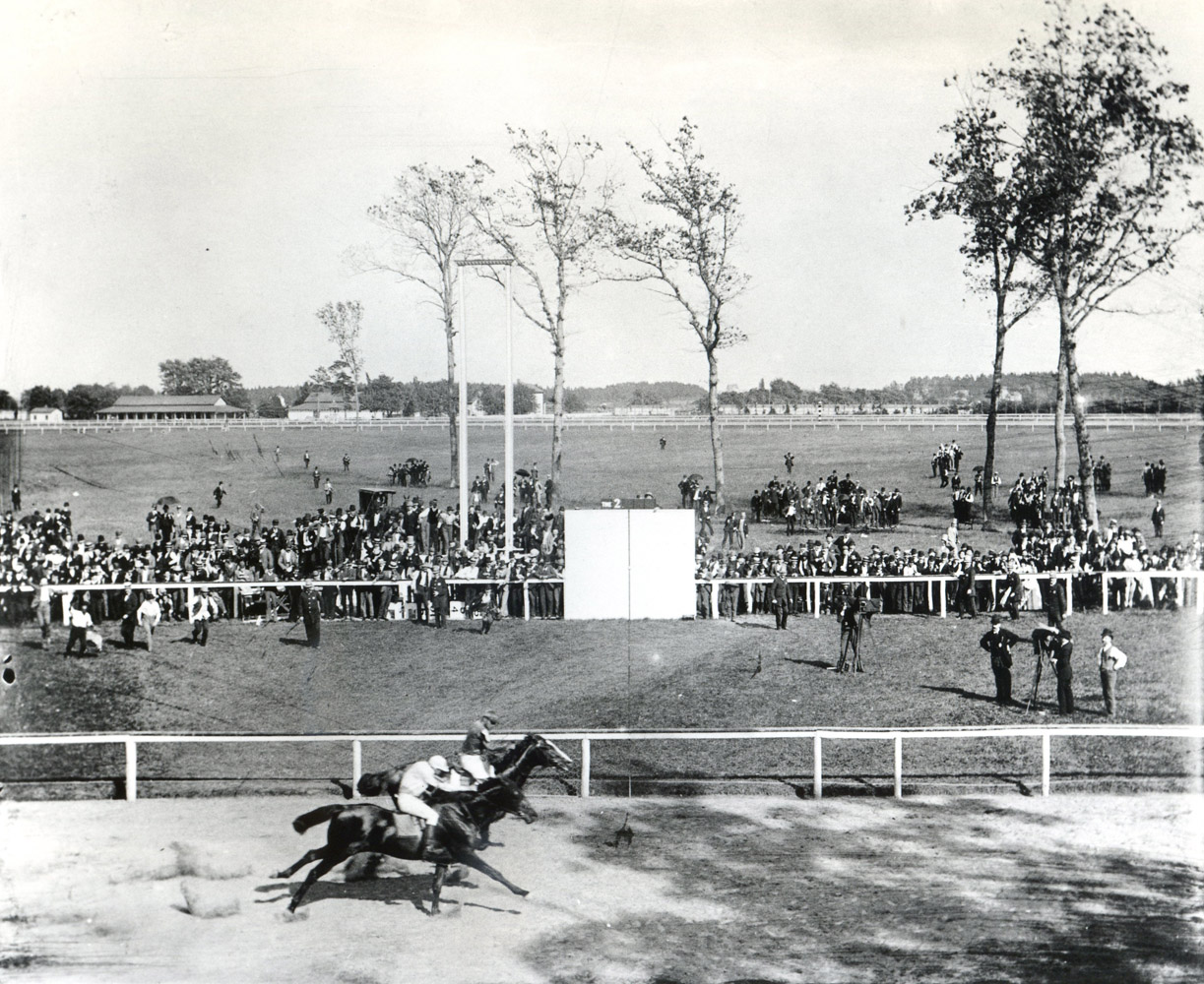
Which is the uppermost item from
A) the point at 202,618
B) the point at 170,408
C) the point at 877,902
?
the point at 170,408

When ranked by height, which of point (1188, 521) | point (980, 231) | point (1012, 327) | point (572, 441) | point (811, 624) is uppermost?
point (980, 231)

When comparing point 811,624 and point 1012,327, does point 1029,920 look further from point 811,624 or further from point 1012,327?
point 1012,327

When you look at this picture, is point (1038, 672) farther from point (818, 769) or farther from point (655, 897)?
point (655, 897)

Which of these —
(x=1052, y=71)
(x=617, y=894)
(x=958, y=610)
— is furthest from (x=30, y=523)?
(x=1052, y=71)

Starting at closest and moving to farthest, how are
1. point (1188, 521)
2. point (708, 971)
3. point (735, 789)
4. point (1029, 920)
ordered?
point (708, 971) → point (1029, 920) → point (735, 789) → point (1188, 521)

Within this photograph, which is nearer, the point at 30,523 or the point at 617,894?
the point at 617,894

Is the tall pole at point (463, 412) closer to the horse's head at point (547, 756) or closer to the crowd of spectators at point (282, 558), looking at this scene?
the crowd of spectators at point (282, 558)

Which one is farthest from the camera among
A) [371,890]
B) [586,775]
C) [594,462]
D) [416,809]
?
[594,462]

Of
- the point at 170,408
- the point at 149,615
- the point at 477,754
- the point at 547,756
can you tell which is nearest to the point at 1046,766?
the point at 547,756
